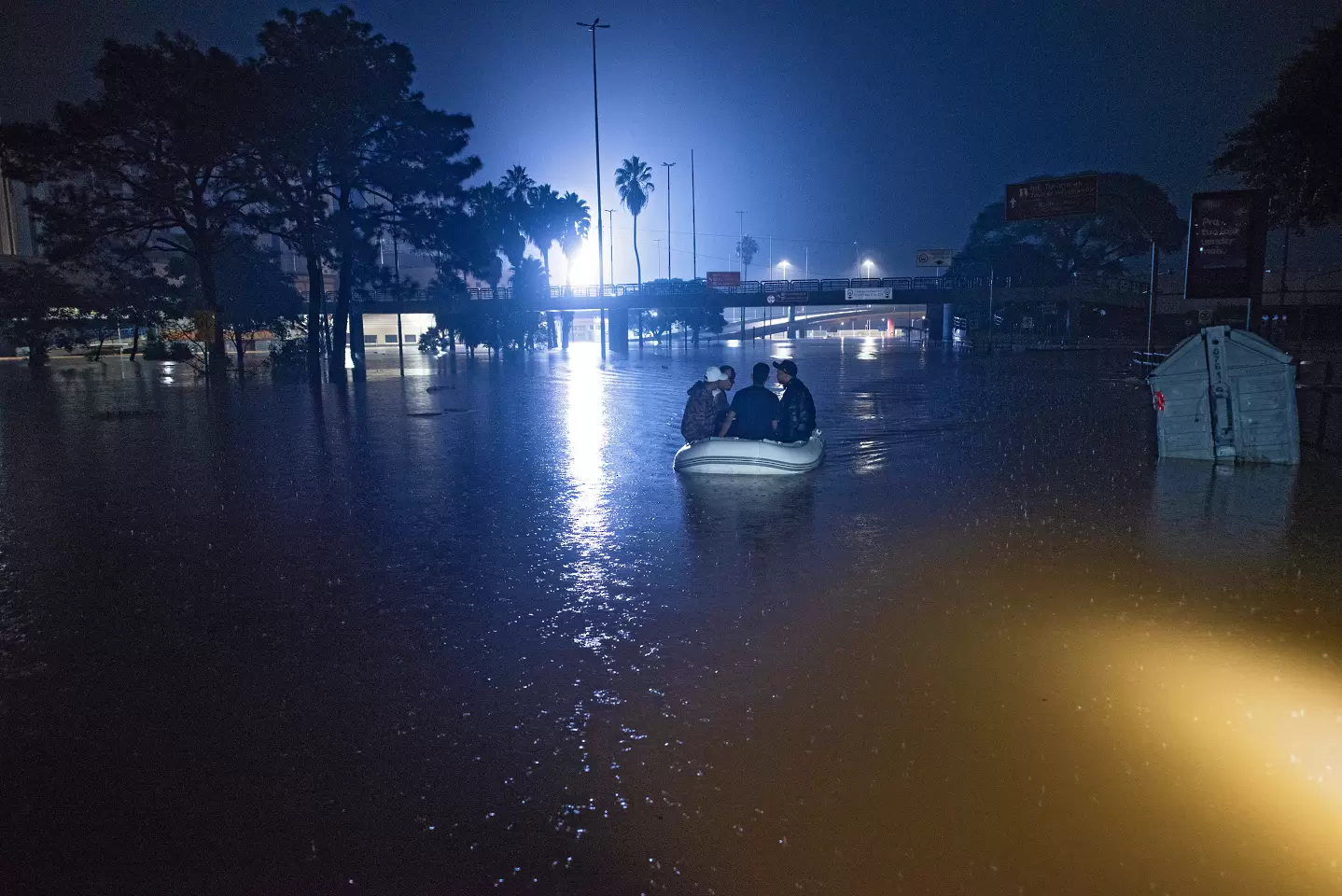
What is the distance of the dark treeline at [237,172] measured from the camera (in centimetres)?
3152

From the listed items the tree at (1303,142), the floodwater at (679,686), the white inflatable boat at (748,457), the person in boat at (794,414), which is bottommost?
the floodwater at (679,686)

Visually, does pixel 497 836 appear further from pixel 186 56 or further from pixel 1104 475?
pixel 186 56

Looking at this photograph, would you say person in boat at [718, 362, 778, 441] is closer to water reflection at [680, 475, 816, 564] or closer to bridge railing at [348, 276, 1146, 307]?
Result: water reflection at [680, 475, 816, 564]

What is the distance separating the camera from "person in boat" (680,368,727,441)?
39.7 feet

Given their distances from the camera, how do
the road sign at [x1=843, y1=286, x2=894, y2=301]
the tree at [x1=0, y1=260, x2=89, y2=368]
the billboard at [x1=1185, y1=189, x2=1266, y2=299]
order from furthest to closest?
the road sign at [x1=843, y1=286, x2=894, y2=301], the tree at [x1=0, y1=260, x2=89, y2=368], the billboard at [x1=1185, y1=189, x2=1266, y2=299]

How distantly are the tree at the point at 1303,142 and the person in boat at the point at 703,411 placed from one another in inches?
872

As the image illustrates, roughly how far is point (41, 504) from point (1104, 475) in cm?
1385

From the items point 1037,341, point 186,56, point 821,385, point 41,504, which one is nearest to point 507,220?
point 186,56

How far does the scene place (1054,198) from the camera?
44.6m

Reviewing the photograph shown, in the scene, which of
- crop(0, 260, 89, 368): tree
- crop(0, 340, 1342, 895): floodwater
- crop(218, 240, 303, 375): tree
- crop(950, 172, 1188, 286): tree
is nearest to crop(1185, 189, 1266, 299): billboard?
crop(0, 340, 1342, 895): floodwater

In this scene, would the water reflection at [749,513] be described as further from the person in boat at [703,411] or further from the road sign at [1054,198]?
the road sign at [1054,198]

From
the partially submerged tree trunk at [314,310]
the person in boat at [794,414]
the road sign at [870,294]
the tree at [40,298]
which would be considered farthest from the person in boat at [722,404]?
the road sign at [870,294]

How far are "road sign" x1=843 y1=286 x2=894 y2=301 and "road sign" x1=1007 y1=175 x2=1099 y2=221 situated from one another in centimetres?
1846

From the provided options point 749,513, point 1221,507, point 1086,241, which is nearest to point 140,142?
point 749,513
